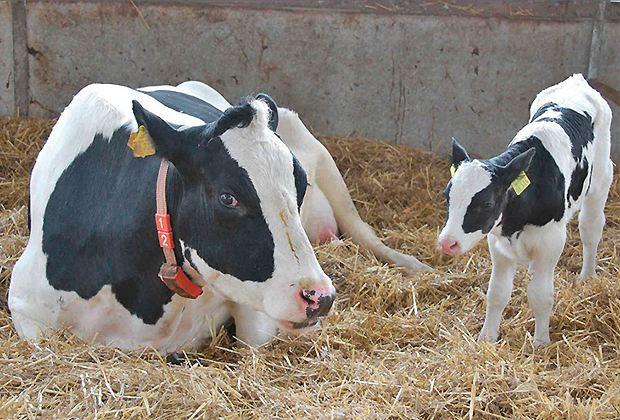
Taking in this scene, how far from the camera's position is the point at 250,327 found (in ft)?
14.1

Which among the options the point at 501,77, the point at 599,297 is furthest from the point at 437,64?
the point at 599,297

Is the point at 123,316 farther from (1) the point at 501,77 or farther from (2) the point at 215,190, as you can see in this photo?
(1) the point at 501,77

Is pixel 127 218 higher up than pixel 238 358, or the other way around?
pixel 127 218

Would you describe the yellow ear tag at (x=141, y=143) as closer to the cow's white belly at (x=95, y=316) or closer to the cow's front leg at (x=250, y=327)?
the cow's white belly at (x=95, y=316)

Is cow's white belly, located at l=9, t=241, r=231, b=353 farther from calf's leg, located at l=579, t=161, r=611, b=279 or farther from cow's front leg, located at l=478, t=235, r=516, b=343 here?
calf's leg, located at l=579, t=161, r=611, b=279

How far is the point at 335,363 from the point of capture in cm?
390

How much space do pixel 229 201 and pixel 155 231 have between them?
1.56 ft

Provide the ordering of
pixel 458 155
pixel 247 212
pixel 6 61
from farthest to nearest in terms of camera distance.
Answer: pixel 6 61, pixel 458 155, pixel 247 212

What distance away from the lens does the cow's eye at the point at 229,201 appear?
3.41 metres

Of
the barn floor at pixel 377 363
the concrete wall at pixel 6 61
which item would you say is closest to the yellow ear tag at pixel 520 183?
the barn floor at pixel 377 363

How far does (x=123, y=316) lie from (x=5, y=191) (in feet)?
9.35

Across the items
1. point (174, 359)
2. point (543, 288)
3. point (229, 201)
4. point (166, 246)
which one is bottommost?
point (174, 359)

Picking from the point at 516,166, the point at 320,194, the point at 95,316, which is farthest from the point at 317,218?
the point at 95,316

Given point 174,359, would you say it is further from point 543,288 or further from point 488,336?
point 543,288
